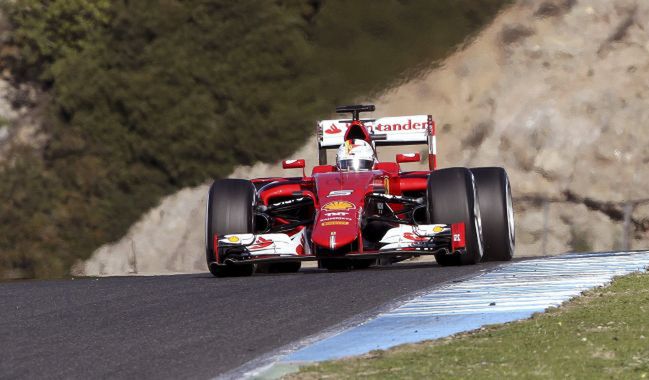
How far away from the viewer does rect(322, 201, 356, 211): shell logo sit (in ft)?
53.0

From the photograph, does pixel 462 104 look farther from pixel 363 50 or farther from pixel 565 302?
pixel 565 302

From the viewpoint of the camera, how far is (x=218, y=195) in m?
17.0

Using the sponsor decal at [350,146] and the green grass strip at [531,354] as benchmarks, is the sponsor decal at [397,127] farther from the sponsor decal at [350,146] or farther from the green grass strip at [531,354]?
the green grass strip at [531,354]

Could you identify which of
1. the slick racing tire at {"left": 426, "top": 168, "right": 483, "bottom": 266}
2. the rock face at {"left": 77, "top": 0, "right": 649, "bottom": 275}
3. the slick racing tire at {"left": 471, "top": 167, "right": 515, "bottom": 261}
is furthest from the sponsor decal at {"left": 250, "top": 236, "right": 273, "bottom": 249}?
the rock face at {"left": 77, "top": 0, "right": 649, "bottom": 275}

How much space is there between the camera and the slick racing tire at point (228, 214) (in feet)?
55.1

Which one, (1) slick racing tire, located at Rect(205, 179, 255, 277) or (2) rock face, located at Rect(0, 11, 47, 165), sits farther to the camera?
(2) rock face, located at Rect(0, 11, 47, 165)

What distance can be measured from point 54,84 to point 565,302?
2275cm

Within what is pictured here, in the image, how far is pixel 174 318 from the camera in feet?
36.0

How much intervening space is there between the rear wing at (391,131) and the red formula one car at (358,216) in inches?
26.3

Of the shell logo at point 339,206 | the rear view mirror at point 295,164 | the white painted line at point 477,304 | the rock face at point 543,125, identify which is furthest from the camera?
the rock face at point 543,125

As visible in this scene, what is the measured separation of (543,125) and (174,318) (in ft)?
65.9

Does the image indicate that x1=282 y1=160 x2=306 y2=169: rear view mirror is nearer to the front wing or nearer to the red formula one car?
the red formula one car

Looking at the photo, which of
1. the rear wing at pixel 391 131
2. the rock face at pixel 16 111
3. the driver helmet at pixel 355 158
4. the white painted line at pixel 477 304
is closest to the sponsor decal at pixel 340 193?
the driver helmet at pixel 355 158

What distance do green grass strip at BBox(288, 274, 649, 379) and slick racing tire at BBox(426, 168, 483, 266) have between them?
618 centimetres
